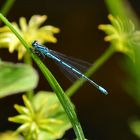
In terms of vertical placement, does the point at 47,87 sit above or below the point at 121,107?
above

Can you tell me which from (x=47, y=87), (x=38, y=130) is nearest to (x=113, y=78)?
(x=47, y=87)

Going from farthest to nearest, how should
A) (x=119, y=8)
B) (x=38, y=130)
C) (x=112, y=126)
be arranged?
1. (x=112, y=126)
2. (x=38, y=130)
3. (x=119, y=8)

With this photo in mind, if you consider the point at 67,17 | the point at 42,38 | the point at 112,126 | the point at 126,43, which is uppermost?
the point at 67,17

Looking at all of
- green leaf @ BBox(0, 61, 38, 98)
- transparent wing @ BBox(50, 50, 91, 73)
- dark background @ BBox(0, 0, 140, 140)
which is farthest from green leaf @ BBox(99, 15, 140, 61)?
dark background @ BBox(0, 0, 140, 140)

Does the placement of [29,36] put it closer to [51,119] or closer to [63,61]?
[63,61]

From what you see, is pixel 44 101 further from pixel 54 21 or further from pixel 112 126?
pixel 112 126

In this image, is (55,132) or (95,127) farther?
(95,127)
